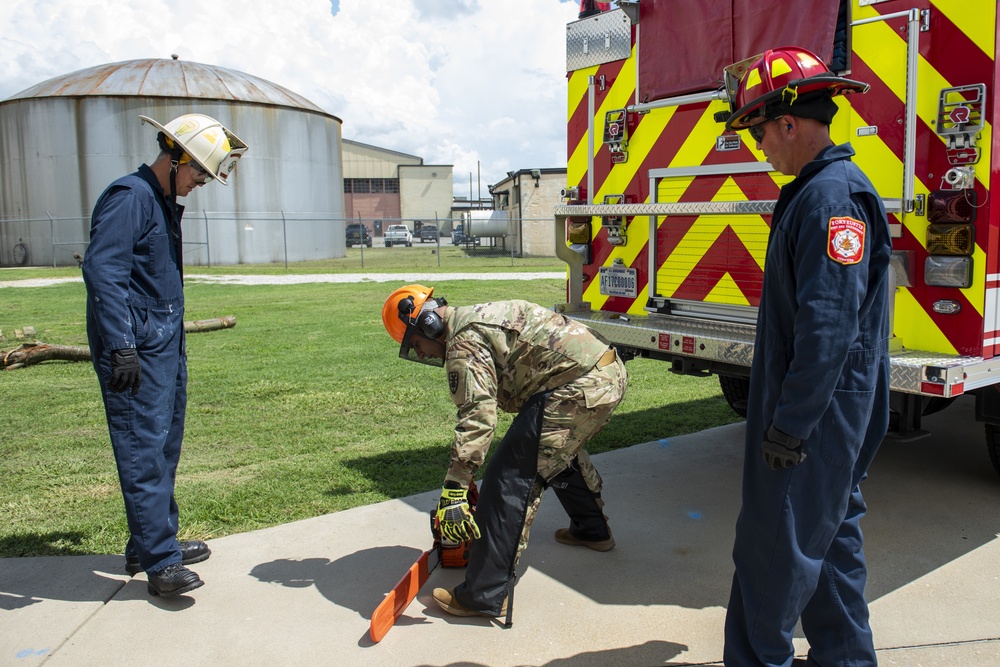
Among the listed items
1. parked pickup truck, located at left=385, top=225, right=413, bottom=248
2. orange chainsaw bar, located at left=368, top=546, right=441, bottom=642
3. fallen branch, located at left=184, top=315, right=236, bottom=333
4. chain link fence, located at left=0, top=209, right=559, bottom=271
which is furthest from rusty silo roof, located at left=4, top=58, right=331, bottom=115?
orange chainsaw bar, located at left=368, top=546, right=441, bottom=642

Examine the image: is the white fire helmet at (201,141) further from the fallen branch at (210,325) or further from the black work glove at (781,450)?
the fallen branch at (210,325)

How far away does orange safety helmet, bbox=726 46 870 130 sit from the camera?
249 cm

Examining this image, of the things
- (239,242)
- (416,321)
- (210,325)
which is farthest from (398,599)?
(239,242)

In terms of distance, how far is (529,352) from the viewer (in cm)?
343

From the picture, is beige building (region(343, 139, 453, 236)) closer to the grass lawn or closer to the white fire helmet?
the grass lawn

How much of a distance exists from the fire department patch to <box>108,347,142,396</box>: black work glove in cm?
265

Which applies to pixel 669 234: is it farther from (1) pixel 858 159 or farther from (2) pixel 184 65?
(2) pixel 184 65

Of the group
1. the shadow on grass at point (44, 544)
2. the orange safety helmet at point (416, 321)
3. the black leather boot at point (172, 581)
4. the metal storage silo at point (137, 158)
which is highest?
the metal storage silo at point (137, 158)

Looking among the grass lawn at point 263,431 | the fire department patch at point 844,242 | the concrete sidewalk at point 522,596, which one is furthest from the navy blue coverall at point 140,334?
the fire department patch at point 844,242

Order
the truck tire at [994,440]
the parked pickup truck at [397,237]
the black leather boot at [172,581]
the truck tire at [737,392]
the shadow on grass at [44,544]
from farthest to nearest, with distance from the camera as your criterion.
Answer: the parked pickup truck at [397,237] < the truck tire at [737,392] < the truck tire at [994,440] < the shadow on grass at [44,544] < the black leather boot at [172,581]

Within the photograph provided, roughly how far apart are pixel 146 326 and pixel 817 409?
2.70 meters

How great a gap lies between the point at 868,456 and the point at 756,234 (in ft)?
6.85

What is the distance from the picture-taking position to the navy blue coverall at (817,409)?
232 centimetres

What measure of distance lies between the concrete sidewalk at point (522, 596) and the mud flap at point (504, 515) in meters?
0.14
